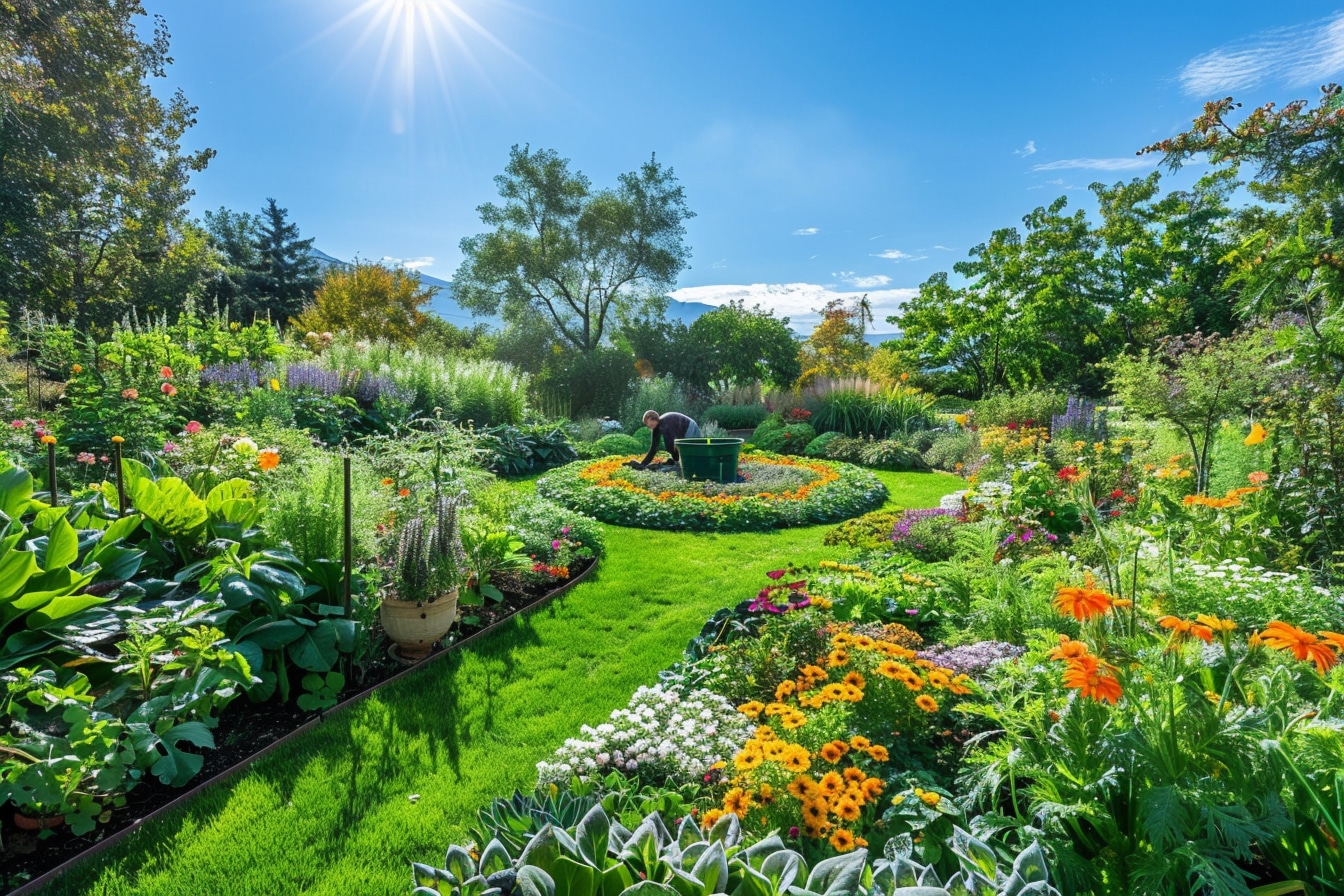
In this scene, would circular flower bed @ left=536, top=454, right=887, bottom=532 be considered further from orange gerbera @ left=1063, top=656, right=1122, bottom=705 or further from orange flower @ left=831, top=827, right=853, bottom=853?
orange gerbera @ left=1063, top=656, right=1122, bottom=705

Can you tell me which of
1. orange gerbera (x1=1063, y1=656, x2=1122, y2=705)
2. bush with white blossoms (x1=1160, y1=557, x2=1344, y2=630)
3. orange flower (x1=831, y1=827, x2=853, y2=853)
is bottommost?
orange flower (x1=831, y1=827, x2=853, y2=853)

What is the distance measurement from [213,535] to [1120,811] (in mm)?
3899

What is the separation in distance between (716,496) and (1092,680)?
6235 mm

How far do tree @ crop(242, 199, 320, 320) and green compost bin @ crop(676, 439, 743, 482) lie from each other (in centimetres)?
2694

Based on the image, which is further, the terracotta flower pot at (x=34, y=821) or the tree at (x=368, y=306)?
the tree at (x=368, y=306)

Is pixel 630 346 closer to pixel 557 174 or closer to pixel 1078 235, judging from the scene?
pixel 557 174

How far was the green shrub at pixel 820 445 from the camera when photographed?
40.0ft

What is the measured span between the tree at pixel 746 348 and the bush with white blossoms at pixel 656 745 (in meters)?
19.1

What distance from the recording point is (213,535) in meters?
3.31

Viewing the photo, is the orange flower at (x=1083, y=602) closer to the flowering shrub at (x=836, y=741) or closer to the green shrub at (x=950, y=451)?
the flowering shrub at (x=836, y=741)

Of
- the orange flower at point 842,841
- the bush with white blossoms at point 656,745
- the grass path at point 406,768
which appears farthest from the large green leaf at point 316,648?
the orange flower at point 842,841

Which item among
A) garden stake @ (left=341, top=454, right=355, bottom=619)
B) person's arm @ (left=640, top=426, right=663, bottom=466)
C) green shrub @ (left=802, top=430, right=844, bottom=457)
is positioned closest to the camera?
garden stake @ (left=341, top=454, right=355, bottom=619)

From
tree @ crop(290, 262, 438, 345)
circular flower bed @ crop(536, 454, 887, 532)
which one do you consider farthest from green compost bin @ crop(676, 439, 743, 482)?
tree @ crop(290, 262, 438, 345)

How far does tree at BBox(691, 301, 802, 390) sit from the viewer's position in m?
21.7
